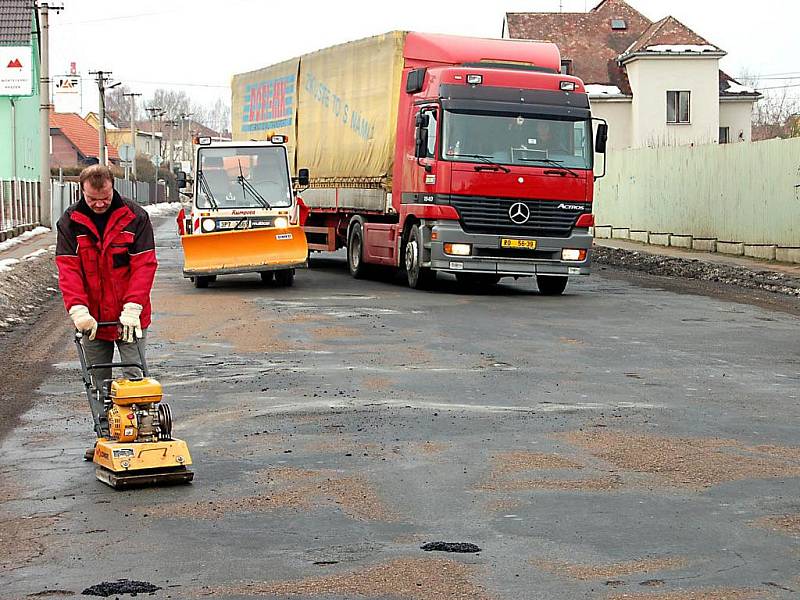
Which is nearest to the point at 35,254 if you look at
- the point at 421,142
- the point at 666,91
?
the point at 421,142

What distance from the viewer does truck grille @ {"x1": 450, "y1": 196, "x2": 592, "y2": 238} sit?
2059cm

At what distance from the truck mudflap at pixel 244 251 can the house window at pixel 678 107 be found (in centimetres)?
3877

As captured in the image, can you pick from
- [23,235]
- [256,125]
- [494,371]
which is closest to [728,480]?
[494,371]

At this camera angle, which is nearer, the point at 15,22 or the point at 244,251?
the point at 244,251

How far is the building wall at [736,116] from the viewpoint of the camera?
2339 inches

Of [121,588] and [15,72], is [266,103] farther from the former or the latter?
[121,588]

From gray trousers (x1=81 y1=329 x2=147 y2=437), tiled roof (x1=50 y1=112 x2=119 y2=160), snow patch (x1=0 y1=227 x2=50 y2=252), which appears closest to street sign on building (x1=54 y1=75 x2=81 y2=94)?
tiled roof (x1=50 y1=112 x2=119 y2=160)

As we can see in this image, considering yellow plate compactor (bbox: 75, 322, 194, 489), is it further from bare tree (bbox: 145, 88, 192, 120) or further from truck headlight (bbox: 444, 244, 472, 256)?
bare tree (bbox: 145, 88, 192, 120)

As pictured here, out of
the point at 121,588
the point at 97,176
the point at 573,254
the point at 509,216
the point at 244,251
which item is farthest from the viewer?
the point at 244,251

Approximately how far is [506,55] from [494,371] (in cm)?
1089

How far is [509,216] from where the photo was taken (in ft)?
67.9

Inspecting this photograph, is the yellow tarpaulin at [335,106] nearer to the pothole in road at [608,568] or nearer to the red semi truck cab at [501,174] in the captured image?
the red semi truck cab at [501,174]

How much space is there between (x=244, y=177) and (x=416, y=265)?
11.1ft

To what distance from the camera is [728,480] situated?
782 cm
